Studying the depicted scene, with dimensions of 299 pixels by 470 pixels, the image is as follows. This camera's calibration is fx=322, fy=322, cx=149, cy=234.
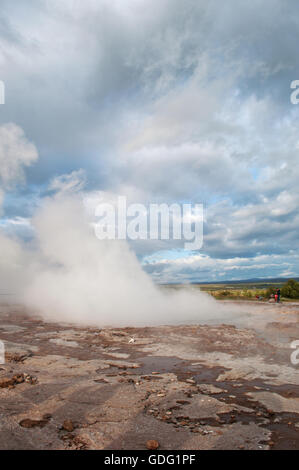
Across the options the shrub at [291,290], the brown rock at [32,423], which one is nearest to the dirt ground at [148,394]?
the brown rock at [32,423]

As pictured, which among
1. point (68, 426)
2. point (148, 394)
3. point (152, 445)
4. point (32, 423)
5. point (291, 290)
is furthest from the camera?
point (291, 290)

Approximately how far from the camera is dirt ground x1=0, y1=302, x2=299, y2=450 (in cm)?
449

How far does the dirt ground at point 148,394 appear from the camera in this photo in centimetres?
449

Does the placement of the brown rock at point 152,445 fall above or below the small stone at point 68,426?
below

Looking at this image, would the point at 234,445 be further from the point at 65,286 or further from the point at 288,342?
the point at 65,286

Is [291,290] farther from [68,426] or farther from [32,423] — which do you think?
[32,423]

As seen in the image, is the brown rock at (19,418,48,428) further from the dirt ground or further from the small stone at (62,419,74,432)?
the small stone at (62,419,74,432)

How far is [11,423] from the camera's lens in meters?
4.75

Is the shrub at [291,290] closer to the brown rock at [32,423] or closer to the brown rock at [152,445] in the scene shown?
the brown rock at [152,445]

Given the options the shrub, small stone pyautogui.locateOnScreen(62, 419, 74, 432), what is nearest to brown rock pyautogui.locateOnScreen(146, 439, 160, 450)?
small stone pyautogui.locateOnScreen(62, 419, 74, 432)

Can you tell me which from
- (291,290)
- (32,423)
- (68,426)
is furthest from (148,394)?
(291,290)

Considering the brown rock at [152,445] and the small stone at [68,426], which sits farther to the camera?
the small stone at [68,426]

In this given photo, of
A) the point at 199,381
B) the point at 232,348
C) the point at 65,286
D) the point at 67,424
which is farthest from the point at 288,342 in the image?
the point at 65,286

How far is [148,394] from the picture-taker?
634 cm
